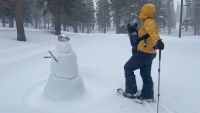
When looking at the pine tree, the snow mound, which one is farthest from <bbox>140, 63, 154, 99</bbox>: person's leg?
the pine tree

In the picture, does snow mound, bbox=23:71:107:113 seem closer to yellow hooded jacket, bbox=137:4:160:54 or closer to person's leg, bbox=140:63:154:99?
person's leg, bbox=140:63:154:99

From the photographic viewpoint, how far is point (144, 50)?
24.8 ft

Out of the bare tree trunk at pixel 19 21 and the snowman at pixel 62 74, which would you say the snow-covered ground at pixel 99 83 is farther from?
the bare tree trunk at pixel 19 21

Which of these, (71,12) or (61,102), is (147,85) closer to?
(61,102)

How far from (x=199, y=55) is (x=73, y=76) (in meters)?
8.20

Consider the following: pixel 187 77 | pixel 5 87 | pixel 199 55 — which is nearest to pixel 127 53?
pixel 199 55

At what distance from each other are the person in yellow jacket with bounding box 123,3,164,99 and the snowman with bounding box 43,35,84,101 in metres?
1.31

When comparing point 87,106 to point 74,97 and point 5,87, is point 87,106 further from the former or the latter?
point 5,87

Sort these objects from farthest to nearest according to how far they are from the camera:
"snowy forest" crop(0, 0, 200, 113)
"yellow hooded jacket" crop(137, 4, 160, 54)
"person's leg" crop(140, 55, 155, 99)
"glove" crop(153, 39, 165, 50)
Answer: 1. "person's leg" crop(140, 55, 155, 99)
2. "snowy forest" crop(0, 0, 200, 113)
3. "yellow hooded jacket" crop(137, 4, 160, 54)
4. "glove" crop(153, 39, 165, 50)

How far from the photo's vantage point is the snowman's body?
7.71m

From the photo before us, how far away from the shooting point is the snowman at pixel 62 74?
25.3 feet

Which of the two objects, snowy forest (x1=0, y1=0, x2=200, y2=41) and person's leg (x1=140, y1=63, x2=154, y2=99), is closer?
person's leg (x1=140, y1=63, x2=154, y2=99)

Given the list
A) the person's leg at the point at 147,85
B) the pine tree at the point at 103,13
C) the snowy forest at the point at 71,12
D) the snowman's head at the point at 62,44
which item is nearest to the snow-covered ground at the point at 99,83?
the person's leg at the point at 147,85

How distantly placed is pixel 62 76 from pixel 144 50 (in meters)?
1.97
